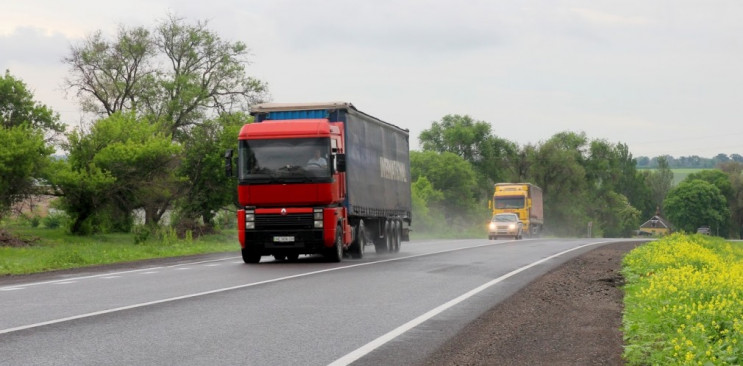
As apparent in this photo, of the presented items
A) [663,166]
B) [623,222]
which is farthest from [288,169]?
[663,166]

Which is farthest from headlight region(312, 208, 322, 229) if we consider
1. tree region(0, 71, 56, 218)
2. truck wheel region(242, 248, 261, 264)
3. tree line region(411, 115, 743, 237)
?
tree line region(411, 115, 743, 237)

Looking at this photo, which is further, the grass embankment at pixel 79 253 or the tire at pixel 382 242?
the tire at pixel 382 242

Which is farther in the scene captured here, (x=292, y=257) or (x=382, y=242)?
(x=382, y=242)

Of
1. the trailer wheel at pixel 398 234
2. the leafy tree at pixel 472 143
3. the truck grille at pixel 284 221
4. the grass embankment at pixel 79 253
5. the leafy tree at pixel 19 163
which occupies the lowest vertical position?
the grass embankment at pixel 79 253

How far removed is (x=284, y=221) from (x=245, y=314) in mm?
11940

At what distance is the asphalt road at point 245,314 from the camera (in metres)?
8.66

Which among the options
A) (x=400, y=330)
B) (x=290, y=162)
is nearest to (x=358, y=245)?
(x=290, y=162)

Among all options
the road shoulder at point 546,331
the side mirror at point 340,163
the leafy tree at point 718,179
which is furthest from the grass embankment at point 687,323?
the leafy tree at point 718,179

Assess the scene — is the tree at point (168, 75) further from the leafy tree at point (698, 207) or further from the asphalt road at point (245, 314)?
the leafy tree at point (698, 207)

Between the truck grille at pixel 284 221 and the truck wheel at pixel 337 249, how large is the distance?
863 mm

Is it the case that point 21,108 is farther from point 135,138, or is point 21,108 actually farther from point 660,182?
point 660,182

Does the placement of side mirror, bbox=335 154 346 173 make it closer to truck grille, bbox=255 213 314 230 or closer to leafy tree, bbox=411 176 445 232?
truck grille, bbox=255 213 314 230

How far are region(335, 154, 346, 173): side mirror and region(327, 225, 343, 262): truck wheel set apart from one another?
1.60 m

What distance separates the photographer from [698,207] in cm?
14125
